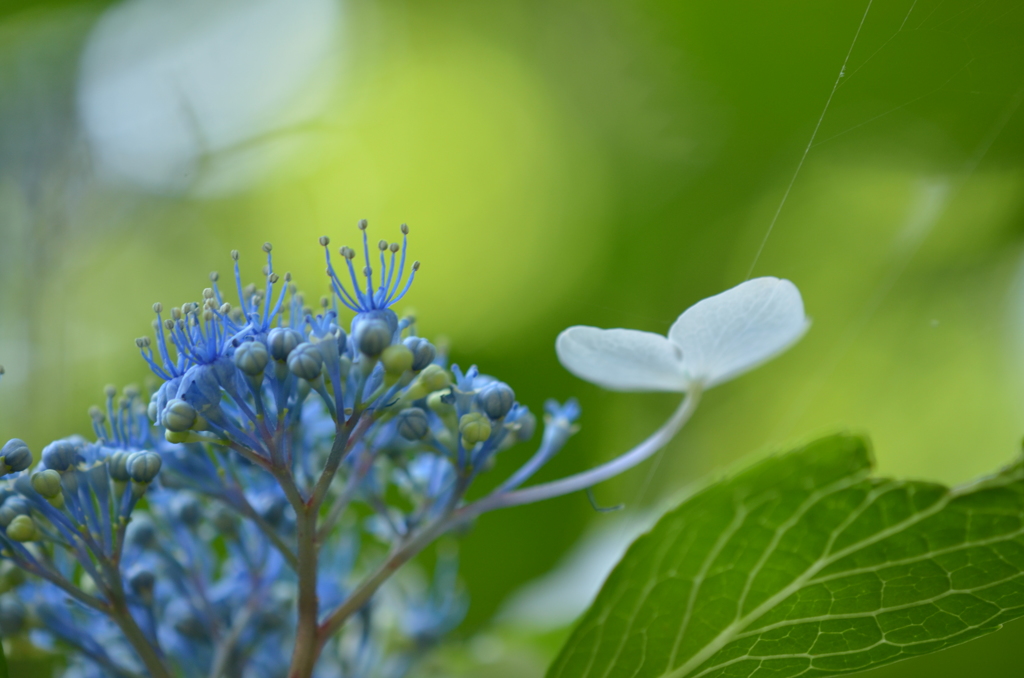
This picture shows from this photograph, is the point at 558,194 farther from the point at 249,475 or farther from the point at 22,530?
the point at 22,530

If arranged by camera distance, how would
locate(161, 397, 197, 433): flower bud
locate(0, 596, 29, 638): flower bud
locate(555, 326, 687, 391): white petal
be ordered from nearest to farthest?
locate(161, 397, 197, 433): flower bud
locate(555, 326, 687, 391): white petal
locate(0, 596, 29, 638): flower bud

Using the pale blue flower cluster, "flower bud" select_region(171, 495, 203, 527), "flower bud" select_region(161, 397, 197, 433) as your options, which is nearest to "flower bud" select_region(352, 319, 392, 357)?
the pale blue flower cluster

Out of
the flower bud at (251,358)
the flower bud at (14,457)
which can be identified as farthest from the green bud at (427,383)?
the flower bud at (14,457)

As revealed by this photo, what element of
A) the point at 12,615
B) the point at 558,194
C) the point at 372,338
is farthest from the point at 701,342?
the point at 558,194

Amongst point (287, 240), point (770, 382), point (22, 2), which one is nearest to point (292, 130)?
point (287, 240)

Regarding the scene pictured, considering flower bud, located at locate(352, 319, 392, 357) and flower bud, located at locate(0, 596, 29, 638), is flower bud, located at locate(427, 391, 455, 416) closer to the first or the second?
flower bud, located at locate(352, 319, 392, 357)

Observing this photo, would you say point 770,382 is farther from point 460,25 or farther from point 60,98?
point 60,98

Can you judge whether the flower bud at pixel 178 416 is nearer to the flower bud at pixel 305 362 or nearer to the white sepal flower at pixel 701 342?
the flower bud at pixel 305 362
